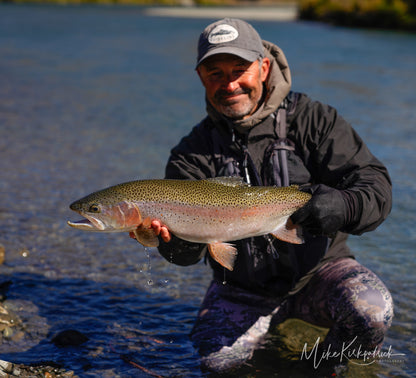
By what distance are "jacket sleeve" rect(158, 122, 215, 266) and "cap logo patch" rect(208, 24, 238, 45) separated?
637 millimetres

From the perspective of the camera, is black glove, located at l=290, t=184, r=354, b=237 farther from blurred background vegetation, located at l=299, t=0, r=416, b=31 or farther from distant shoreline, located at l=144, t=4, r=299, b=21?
distant shoreline, located at l=144, t=4, r=299, b=21

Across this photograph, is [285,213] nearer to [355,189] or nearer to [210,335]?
[355,189]

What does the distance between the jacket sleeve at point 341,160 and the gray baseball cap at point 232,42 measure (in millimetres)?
501

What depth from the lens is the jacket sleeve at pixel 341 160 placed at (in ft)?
11.3

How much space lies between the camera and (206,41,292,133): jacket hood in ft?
12.2

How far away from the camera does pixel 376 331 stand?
11.7 feet

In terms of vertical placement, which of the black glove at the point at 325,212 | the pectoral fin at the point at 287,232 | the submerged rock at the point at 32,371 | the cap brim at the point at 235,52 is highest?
the cap brim at the point at 235,52

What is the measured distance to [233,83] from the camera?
12.1 feet

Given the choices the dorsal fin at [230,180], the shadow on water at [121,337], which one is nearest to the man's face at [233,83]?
the dorsal fin at [230,180]

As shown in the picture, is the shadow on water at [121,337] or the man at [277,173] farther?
the shadow on water at [121,337]

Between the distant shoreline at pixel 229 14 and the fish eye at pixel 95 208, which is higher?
the fish eye at pixel 95 208

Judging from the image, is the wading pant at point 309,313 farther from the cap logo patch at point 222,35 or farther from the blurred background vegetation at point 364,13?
the blurred background vegetation at point 364,13

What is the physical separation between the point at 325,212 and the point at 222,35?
1.36 metres

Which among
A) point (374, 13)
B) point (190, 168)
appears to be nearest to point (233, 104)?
point (190, 168)
